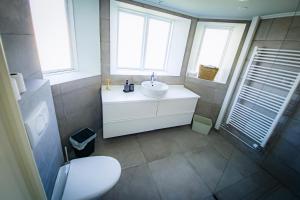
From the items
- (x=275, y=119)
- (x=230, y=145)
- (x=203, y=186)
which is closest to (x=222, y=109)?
(x=230, y=145)

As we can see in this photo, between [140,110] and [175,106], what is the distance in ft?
1.97

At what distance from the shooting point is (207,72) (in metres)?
2.38

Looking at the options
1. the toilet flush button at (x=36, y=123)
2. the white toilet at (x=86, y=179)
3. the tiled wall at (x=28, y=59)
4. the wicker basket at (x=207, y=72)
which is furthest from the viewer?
the wicker basket at (x=207, y=72)

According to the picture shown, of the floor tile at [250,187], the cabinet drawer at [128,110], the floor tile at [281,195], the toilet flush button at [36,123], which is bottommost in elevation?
the floor tile at [250,187]

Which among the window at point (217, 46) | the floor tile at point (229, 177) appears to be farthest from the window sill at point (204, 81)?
the floor tile at point (229, 177)

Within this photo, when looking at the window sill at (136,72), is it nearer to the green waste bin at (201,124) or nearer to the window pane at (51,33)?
the window pane at (51,33)

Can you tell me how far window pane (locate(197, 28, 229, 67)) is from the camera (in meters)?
2.33

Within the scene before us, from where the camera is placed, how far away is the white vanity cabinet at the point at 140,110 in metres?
1.82

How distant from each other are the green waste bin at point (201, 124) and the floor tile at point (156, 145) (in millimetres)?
567

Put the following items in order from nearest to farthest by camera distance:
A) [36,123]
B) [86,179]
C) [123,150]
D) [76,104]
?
[36,123] → [86,179] → [76,104] → [123,150]

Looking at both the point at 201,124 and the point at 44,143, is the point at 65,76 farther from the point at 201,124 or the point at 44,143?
the point at 201,124

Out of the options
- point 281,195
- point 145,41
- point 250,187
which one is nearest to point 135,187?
point 250,187

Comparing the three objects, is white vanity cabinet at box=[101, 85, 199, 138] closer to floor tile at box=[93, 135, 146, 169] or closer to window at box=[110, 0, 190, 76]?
floor tile at box=[93, 135, 146, 169]

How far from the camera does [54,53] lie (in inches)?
64.1
